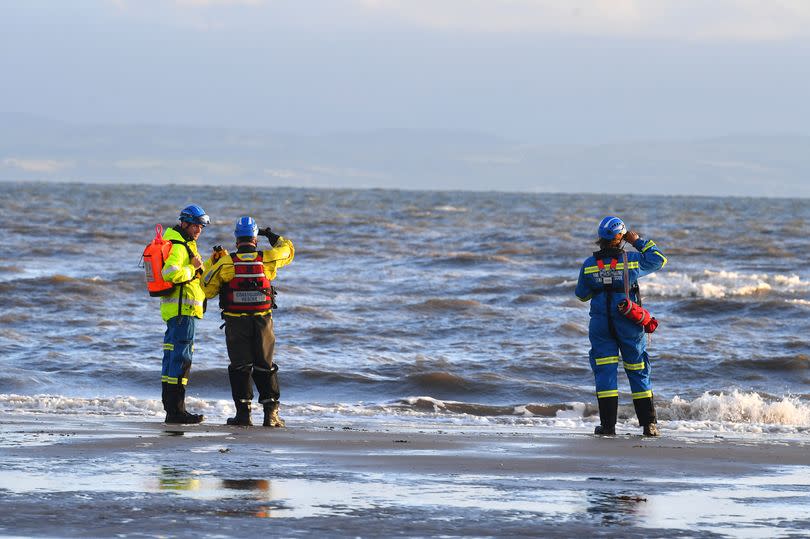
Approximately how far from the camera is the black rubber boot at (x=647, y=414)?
11.4 m

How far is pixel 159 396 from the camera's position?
14.8 metres

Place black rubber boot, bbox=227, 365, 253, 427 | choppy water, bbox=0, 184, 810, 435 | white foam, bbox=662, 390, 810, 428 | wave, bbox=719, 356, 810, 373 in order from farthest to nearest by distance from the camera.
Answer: wave, bbox=719, 356, 810, 373
choppy water, bbox=0, 184, 810, 435
white foam, bbox=662, 390, 810, 428
black rubber boot, bbox=227, 365, 253, 427

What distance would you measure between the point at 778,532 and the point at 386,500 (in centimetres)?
205

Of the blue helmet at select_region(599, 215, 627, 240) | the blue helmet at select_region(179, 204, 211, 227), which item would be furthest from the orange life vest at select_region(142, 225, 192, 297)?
the blue helmet at select_region(599, 215, 627, 240)

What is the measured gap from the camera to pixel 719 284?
30.1m

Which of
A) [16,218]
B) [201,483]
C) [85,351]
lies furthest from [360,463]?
[16,218]

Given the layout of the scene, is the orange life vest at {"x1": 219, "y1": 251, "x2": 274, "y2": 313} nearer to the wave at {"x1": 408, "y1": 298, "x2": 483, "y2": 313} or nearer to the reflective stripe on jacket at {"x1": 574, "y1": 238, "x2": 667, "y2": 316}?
the reflective stripe on jacket at {"x1": 574, "y1": 238, "x2": 667, "y2": 316}

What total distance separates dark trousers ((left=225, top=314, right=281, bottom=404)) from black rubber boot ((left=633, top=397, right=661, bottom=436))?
2.94 meters

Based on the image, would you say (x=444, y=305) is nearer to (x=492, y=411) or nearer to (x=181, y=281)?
(x=492, y=411)

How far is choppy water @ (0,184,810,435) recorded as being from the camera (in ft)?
46.9

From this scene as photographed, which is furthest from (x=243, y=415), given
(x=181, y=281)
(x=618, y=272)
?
(x=618, y=272)

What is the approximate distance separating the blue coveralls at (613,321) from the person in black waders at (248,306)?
244cm

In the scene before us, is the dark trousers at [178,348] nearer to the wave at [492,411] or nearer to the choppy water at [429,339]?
the wave at [492,411]

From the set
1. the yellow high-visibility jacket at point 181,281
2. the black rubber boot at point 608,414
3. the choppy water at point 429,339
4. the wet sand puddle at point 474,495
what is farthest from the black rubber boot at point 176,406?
the black rubber boot at point 608,414
